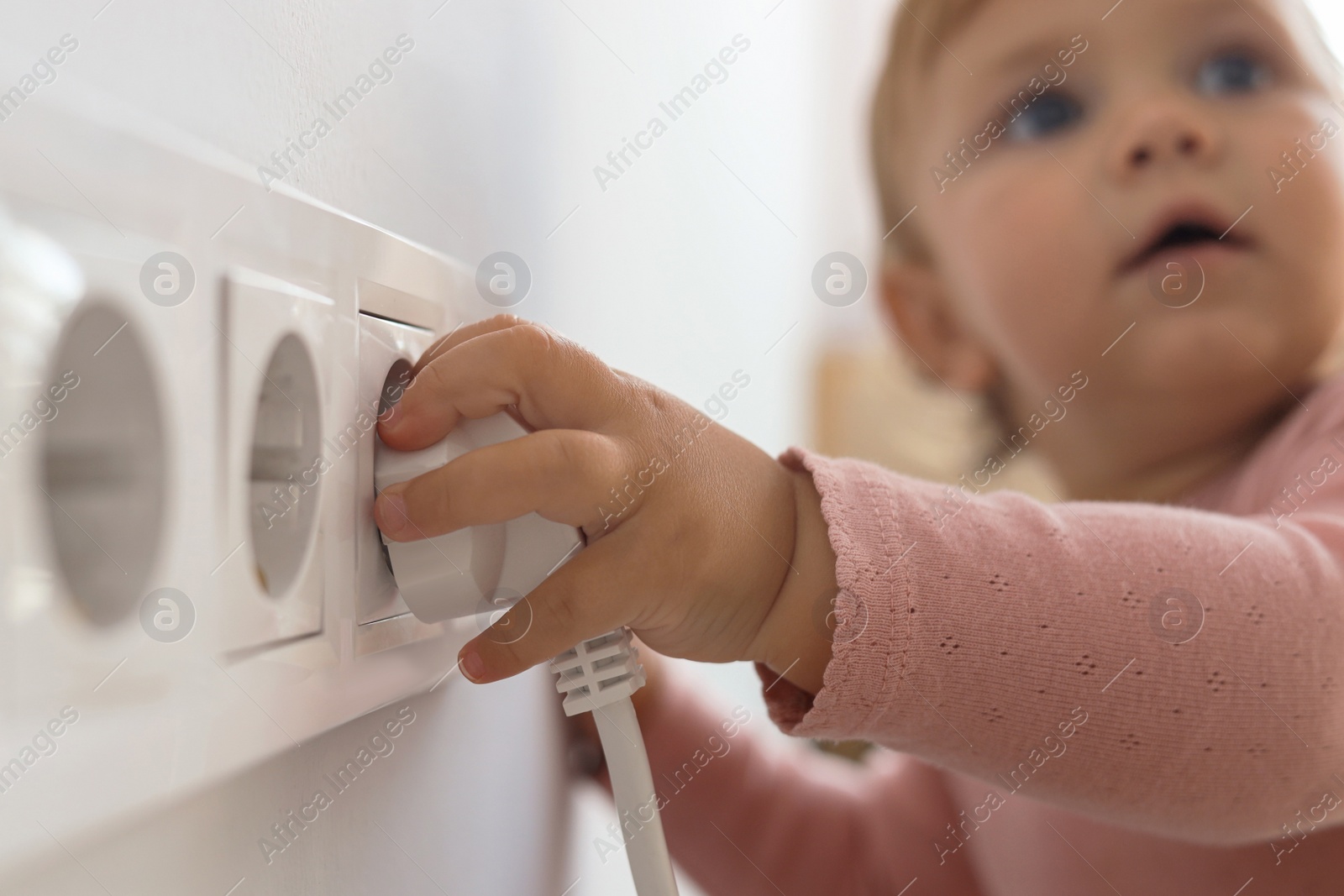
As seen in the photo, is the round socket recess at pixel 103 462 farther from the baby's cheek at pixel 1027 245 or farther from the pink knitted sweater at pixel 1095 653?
the baby's cheek at pixel 1027 245

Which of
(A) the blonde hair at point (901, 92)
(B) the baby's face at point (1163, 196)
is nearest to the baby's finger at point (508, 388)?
(B) the baby's face at point (1163, 196)

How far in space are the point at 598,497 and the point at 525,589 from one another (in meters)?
0.04

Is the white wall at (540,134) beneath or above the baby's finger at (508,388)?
above

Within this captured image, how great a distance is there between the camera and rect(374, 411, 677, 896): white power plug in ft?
0.79

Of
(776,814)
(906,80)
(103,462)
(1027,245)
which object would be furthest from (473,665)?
(906,80)

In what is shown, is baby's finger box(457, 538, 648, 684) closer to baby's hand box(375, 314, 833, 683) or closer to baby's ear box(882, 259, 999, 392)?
baby's hand box(375, 314, 833, 683)

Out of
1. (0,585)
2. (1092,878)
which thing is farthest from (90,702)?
(1092,878)

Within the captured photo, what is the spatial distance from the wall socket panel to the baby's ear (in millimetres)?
825

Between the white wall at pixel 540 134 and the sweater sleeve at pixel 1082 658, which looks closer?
the white wall at pixel 540 134

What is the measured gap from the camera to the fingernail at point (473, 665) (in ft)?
0.85

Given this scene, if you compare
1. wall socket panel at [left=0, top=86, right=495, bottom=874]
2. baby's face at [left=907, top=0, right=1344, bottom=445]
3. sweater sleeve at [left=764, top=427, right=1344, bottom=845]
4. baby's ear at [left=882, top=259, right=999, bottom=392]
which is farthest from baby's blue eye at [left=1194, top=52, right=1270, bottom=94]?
wall socket panel at [left=0, top=86, right=495, bottom=874]

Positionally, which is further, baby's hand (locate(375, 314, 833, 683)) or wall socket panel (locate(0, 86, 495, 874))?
baby's hand (locate(375, 314, 833, 683))

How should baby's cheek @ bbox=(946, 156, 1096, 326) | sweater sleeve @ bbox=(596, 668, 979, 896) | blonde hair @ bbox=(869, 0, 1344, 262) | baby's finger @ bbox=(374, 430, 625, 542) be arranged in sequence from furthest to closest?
1. blonde hair @ bbox=(869, 0, 1344, 262)
2. baby's cheek @ bbox=(946, 156, 1096, 326)
3. sweater sleeve @ bbox=(596, 668, 979, 896)
4. baby's finger @ bbox=(374, 430, 625, 542)

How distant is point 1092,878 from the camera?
584 mm
